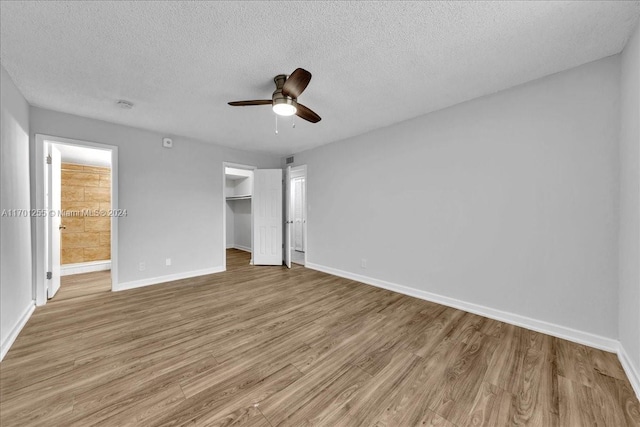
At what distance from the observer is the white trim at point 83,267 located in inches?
173

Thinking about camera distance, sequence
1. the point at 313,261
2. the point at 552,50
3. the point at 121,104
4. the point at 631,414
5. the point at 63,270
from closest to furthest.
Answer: the point at 631,414
the point at 552,50
the point at 121,104
the point at 63,270
the point at 313,261

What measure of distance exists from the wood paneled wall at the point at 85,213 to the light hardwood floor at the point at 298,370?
7.17 feet

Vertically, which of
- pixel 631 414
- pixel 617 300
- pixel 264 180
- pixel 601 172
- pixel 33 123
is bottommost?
pixel 631 414

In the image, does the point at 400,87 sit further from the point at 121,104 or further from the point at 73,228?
the point at 73,228

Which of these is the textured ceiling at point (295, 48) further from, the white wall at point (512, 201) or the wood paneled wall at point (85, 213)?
the wood paneled wall at point (85, 213)

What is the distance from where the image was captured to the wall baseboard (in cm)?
194

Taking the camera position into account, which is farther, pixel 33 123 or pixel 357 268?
pixel 357 268

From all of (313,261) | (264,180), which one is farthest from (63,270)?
(313,261)

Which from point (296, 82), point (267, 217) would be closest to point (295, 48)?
point (296, 82)

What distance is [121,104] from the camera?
283 cm

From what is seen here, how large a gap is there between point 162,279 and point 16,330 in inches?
66.6

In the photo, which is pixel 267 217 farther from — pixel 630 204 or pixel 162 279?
pixel 630 204

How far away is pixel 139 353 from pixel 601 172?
4204mm

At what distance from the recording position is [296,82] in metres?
1.98
